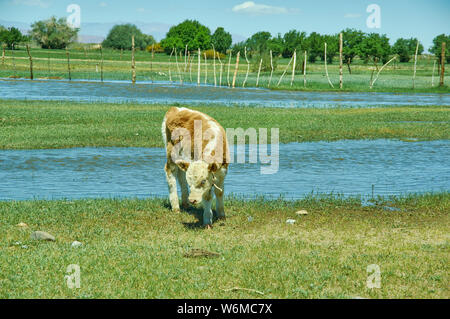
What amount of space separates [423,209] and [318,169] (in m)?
5.38

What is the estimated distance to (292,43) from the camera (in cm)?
16412

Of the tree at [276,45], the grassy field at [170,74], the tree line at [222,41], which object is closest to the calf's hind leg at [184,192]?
the grassy field at [170,74]

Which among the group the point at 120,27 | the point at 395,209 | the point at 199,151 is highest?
the point at 120,27

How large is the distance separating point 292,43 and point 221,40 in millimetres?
25611

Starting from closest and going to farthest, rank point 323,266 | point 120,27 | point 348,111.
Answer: point 323,266 → point 348,111 → point 120,27

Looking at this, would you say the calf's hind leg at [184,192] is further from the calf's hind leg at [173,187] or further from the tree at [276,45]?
the tree at [276,45]

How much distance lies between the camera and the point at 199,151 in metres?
10.6

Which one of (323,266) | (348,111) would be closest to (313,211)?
(323,266)

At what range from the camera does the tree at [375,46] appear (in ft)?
363

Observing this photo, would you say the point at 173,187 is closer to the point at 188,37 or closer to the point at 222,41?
the point at 188,37

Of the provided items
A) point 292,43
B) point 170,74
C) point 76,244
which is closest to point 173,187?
point 76,244

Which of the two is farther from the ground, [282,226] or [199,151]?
[199,151]

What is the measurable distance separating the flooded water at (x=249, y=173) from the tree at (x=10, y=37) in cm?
10172

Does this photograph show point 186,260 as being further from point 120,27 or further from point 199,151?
point 120,27
